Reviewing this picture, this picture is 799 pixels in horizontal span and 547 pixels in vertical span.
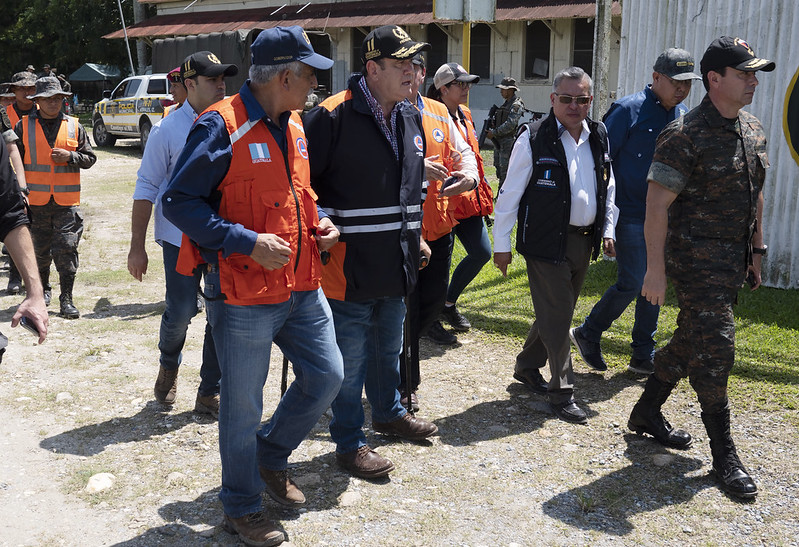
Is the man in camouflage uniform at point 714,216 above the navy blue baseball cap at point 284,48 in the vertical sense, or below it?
below

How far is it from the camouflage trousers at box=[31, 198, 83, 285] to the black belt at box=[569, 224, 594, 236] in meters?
4.89

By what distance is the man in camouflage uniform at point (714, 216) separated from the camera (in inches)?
160

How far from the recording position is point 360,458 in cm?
429

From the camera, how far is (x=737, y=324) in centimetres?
706

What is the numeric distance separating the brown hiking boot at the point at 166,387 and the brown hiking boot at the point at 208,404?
0.19m

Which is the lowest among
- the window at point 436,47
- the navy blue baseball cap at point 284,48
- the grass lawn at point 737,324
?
the grass lawn at point 737,324

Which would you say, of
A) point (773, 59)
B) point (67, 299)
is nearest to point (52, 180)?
point (67, 299)

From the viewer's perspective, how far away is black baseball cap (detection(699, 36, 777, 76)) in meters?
3.97

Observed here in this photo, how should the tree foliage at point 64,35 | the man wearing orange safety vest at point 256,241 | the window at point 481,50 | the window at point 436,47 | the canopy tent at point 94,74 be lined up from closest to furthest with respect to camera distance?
the man wearing orange safety vest at point 256,241 → the window at point 481,50 → the window at point 436,47 → the canopy tent at point 94,74 → the tree foliage at point 64,35

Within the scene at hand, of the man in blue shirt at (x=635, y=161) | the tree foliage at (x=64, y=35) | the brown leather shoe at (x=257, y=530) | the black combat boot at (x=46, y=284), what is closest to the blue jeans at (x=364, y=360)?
the brown leather shoe at (x=257, y=530)

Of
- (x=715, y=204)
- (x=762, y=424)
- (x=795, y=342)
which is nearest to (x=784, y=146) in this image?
(x=795, y=342)

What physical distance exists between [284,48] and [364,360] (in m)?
1.73

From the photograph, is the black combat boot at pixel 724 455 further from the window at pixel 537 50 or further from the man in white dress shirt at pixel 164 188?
the window at pixel 537 50

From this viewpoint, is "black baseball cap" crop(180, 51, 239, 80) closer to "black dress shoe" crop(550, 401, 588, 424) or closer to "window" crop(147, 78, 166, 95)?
"black dress shoe" crop(550, 401, 588, 424)
